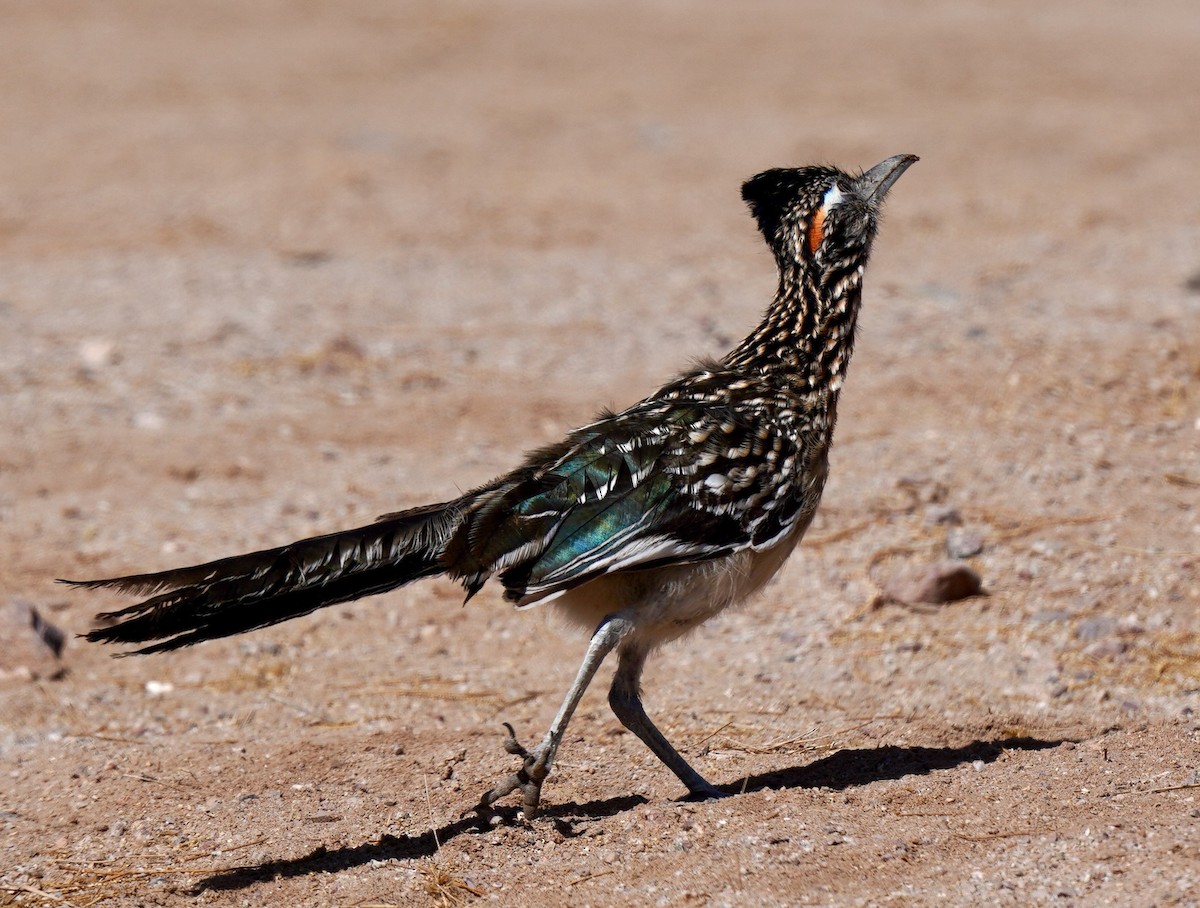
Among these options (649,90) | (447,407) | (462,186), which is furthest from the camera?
(649,90)

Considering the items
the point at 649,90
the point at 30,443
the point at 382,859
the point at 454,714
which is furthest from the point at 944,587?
the point at 649,90

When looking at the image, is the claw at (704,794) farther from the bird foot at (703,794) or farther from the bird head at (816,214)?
the bird head at (816,214)

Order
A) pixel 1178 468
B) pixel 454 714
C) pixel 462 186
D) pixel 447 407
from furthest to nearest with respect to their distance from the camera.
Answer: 1. pixel 462 186
2. pixel 447 407
3. pixel 1178 468
4. pixel 454 714

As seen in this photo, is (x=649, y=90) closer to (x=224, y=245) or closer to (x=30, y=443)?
(x=224, y=245)

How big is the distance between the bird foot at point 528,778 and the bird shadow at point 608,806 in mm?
126

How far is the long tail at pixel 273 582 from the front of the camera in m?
5.07

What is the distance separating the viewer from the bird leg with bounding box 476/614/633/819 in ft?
17.8

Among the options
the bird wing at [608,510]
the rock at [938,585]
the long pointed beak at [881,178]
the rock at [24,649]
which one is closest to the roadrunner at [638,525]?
the bird wing at [608,510]

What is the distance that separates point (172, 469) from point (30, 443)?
113cm

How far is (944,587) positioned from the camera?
7848 millimetres

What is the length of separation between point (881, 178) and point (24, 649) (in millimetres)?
4516

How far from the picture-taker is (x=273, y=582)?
16.9ft

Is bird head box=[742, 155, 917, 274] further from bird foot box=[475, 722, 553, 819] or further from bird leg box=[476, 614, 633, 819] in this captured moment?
bird foot box=[475, 722, 553, 819]

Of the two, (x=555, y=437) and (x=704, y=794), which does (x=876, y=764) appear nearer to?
(x=704, y=794)
